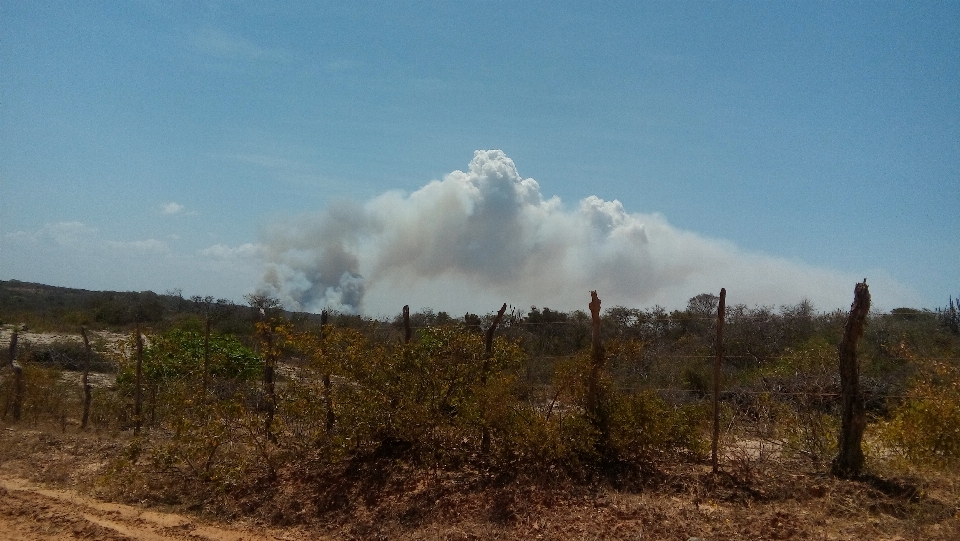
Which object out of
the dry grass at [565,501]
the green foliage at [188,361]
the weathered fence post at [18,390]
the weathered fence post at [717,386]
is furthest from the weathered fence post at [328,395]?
the weathered fence post at [18,390]

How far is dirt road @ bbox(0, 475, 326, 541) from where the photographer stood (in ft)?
25.6

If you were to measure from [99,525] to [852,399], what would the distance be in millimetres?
8643

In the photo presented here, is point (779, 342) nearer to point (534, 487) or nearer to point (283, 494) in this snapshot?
point (534, 487)

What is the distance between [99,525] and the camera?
8.04 meters

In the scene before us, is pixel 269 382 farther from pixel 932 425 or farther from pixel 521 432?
pixel 932 425

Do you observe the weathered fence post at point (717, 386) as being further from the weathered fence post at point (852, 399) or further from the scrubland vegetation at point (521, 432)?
the weathered fence post at point (852, 399)

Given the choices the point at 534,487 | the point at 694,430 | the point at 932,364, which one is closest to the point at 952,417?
the point at 932,364

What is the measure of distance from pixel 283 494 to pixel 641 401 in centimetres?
460

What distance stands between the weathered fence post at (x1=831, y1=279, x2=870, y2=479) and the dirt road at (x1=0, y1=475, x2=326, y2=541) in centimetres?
597

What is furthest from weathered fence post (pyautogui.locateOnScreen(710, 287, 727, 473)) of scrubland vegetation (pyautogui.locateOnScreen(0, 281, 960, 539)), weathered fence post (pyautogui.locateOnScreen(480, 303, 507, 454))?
weathered fence post (pyautogui.locateOnScreen(480, 303, 507, 454))

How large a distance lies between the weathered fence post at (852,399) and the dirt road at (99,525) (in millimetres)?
5974

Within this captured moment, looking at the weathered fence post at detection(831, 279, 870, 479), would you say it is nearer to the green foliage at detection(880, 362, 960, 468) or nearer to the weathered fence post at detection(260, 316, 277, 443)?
the green foliage at detection(880, 362, 960, 468)

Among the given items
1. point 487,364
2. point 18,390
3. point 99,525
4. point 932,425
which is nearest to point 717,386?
point 932,425

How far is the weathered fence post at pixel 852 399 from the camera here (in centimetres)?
816
